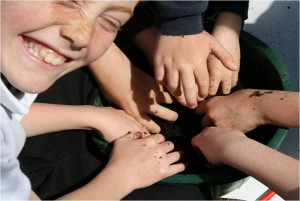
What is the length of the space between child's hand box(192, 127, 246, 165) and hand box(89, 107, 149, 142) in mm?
126

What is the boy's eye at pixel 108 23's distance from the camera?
0.63 m

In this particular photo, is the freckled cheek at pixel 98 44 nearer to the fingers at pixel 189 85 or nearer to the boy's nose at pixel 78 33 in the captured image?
the boy's nose at pixel 78 33

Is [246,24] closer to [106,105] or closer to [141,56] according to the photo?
[141,56]

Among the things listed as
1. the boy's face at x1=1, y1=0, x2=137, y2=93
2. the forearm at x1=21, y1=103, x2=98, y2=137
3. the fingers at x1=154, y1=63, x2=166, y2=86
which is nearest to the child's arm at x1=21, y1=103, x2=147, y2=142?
the forearm at x1=21, y1=103, x2=98, y2=137

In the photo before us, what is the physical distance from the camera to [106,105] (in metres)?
0.97

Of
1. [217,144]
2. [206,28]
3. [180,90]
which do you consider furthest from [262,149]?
[206,28]

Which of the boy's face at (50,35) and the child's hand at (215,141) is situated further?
the child's hand at (215,141)

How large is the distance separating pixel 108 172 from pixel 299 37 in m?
0.54

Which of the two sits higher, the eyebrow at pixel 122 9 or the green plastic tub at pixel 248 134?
the eyebrow at pixel 122 9

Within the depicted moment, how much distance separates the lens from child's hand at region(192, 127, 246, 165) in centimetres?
82

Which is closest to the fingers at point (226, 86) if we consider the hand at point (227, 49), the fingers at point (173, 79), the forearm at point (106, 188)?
the hand at point (227, 49)

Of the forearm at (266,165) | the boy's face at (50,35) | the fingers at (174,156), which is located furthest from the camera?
the fingers at (174,156)

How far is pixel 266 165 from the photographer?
2.54ft

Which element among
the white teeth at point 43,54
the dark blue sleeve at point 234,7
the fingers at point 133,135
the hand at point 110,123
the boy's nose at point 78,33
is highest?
the boy's nose at point 78,33
